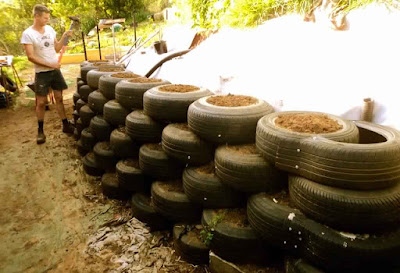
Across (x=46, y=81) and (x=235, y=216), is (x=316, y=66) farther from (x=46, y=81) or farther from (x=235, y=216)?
(x=46, y=81)

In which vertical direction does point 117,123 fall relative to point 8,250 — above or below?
above

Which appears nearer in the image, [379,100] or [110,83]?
[379,100]

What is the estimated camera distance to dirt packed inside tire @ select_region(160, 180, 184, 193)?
2641mm

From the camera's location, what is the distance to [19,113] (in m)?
7.19

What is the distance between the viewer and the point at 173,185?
8.90 feet

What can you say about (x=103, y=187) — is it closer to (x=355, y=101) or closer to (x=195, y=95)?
(x=195, y=95)

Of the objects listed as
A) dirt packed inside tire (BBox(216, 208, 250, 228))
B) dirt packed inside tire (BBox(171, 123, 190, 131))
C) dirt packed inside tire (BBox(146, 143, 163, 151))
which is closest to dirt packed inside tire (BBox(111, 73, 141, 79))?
dirt packed inside tire (BBox(146, 143, 163, 151))

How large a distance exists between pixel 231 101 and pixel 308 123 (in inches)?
30.4

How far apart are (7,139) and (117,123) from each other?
3486 mm

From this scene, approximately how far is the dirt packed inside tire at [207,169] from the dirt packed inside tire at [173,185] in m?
0.35

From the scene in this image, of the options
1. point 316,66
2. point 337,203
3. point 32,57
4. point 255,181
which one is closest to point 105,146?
point 32,57

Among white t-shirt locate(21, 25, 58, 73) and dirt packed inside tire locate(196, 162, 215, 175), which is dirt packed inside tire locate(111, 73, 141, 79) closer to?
white t-shirt locate(21, 25, 58, 73)

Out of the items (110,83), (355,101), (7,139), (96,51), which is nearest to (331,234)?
(355,101)

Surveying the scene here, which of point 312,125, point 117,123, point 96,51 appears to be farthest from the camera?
point 96,51
